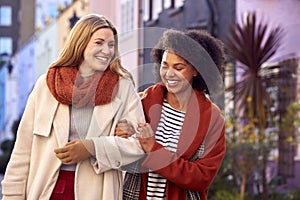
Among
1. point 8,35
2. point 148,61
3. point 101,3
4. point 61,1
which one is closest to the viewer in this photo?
point 148,61

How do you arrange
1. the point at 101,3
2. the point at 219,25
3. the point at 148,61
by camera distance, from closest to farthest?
1. the point at 148,61
2. the point at 219,25
3. the point at 101,3

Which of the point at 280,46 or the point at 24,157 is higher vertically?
the point at 280,46

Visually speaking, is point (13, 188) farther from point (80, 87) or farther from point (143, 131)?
point (143, 131)

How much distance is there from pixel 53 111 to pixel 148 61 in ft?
2.15

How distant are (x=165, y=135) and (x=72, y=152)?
1.79 ft

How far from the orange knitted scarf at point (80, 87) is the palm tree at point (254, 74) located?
23.9ft

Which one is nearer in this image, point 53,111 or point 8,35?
point 53,111

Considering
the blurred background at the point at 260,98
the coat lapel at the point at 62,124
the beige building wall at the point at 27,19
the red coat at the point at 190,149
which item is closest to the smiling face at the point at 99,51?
the coat lapel at the point at 62,124

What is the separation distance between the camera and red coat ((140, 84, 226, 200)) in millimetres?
5082

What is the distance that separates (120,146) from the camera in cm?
497

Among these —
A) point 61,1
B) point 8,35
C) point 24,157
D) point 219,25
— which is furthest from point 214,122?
point 8,35

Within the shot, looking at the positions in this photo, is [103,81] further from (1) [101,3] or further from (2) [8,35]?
(2) [8,35]

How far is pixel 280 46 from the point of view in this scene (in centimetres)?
1341

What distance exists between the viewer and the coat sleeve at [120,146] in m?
4.97
